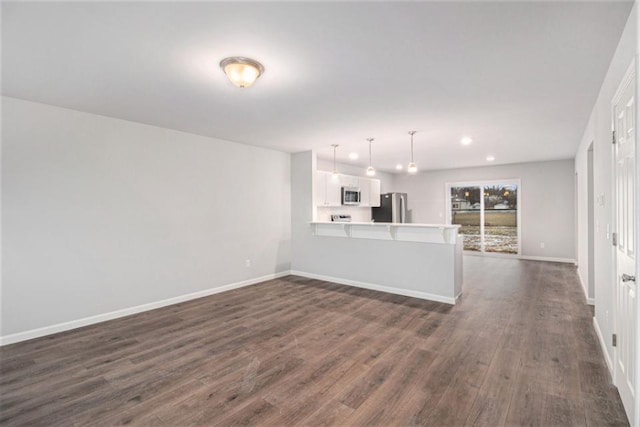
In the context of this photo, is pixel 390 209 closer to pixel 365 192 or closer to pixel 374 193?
pixel 374 193

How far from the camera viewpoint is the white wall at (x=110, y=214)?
10.5 ft

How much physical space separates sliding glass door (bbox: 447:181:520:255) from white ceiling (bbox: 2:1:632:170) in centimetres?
417

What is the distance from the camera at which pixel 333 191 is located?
22.3ft

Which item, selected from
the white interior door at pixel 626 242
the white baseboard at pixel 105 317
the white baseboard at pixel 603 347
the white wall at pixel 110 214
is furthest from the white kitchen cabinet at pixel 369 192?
the white interior door at pixel 626 242

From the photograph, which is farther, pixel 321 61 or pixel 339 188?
pixel 339 188

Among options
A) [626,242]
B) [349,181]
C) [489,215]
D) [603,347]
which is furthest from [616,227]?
[489,215]

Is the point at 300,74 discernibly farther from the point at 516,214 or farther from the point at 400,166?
the point at 516,214

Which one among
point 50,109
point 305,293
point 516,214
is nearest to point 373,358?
point 305,293

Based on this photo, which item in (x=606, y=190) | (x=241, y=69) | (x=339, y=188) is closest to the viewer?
(x=241, y=69)

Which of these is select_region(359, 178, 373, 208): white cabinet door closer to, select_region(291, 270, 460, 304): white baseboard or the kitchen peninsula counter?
the kitchen peninsula counter

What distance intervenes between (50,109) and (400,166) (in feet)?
22.5

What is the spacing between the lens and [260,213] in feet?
18.4

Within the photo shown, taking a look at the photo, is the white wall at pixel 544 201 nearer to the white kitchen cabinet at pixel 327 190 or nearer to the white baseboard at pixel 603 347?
the white kitchen cabinet at pixel 327 190

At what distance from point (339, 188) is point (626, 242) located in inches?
211
